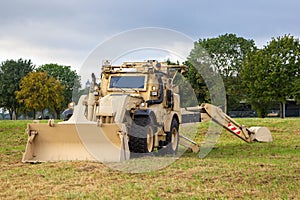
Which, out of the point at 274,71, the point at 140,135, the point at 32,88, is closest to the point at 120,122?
the point at 140,135

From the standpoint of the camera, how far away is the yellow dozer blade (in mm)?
10289

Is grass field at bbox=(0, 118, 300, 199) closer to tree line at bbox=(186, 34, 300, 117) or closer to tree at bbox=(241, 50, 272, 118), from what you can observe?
tree line at bbox=(186, 34, 300, 117)

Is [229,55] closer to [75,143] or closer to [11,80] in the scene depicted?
[11,80]

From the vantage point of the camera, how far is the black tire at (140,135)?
11.0 meters

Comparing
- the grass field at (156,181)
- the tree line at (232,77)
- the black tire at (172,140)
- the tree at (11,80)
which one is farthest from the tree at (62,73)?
the grass field at (156,181)

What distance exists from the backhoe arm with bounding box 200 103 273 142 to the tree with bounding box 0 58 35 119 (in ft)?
156

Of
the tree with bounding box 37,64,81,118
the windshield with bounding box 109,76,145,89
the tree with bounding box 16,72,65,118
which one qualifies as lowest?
the windshield with bounding box 109,76,145,89

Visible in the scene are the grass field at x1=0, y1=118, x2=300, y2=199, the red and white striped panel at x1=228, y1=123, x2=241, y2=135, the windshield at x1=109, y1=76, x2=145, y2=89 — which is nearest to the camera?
the grass field at x1=0, y1=118, x2=300, y2=199

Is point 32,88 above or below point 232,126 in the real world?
above

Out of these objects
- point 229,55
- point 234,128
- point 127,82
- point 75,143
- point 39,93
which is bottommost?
point 75,143

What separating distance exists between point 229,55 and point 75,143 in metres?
46.3

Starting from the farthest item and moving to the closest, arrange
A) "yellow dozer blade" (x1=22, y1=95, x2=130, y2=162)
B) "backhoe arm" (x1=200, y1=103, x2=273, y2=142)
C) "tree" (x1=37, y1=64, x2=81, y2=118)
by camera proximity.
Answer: "tree" (x1=37, y1=64, x2=81, y2=118) < "backhoe arm" (x1=200, y1=103, x2=273, y2=142) < "yellow dozer blade" (x1=22, y1=95, x2=130, y2=162)

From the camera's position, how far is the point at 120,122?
1080 centimetres

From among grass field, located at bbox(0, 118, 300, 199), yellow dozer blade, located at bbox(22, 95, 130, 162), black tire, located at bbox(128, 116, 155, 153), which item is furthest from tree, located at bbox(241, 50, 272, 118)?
yellow dozer blade, located at bbox(22, 95, 130, 162)
